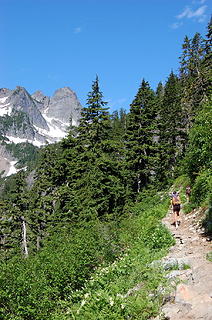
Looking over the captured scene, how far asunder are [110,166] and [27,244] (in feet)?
58.8

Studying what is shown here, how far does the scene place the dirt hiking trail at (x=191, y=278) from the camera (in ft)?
15.7

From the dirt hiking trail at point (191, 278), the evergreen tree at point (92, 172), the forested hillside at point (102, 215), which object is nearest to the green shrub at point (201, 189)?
the forested hillside at point (102, 215)

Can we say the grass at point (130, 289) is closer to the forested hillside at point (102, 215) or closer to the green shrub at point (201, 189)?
the forested hillside at point (102, 215)

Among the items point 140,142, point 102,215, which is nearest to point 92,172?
point 102,215

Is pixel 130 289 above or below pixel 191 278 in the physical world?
below

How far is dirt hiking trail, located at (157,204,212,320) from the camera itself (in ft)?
15.7

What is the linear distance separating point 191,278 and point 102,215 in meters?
14.5

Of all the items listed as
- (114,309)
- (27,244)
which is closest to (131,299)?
(114,309)

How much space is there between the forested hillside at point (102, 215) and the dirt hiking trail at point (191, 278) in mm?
402

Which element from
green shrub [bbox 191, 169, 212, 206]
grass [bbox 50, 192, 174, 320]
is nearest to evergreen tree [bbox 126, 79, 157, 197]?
green shrub [bbox 191, 169, 212, 206]

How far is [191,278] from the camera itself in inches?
241

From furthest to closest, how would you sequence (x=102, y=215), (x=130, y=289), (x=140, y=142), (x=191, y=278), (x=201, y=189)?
1. (x=140, y=142)
2. (x=102, y=215)
3. (x=201, y=189)
4. (x=130, y=289)
5. (x=191, y=278)

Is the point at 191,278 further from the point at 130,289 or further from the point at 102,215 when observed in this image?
the point at 102,215

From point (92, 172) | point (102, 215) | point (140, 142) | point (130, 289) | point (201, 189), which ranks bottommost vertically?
point (130, 289)
